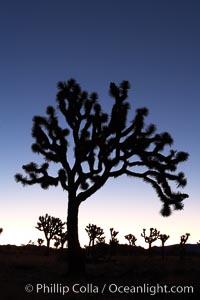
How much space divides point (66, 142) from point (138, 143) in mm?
2724

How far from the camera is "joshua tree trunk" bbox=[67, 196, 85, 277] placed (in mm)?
15492

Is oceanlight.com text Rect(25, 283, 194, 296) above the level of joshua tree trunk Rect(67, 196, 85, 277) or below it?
below

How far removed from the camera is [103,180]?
51.5ft

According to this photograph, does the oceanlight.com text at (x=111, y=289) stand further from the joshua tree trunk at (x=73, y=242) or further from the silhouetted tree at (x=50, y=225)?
the silhouetted tree at (x=50, y=225)

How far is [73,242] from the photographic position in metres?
15.7

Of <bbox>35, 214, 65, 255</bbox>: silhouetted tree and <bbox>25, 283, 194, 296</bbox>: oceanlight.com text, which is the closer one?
<bbox>25, 283, 194, 296</bbox>: oceanlight.com text

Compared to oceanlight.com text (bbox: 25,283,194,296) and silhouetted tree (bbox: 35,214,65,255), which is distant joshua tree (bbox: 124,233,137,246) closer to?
silhouetted tree (bbox: 35,214,65,255)

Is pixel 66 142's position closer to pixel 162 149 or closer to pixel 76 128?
pixel 76 128

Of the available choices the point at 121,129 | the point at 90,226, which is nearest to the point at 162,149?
the point at 121,129

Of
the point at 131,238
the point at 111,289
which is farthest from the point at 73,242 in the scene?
the point at 131,238

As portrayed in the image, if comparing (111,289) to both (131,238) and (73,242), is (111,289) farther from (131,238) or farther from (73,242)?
(131,238)

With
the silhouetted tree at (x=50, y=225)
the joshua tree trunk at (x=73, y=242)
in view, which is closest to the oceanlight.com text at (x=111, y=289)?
the joshua tree trunk at (x=73, y=242)

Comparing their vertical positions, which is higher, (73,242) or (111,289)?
(73,242)

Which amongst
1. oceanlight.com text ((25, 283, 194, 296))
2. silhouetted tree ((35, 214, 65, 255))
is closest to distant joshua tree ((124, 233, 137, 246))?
silhouetted tree ((35, 214, 65, 255))
